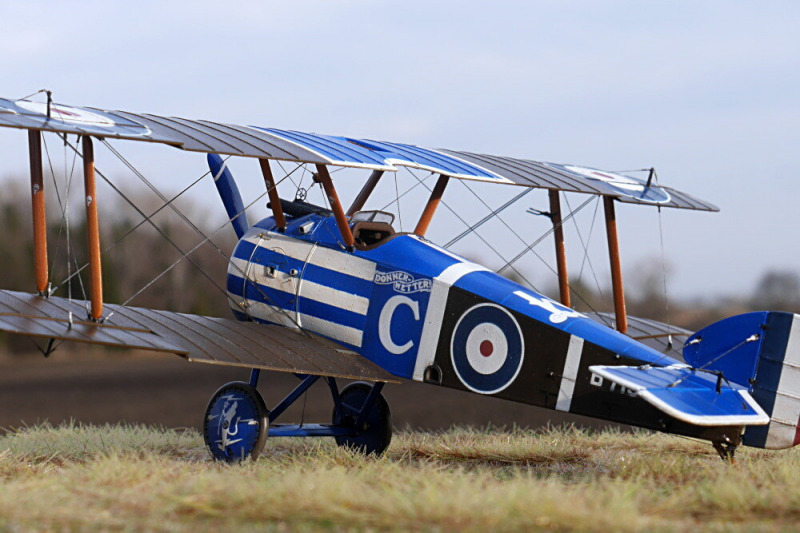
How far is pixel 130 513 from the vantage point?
5.23 metres

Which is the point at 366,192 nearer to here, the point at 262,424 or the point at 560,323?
the point at 262,424

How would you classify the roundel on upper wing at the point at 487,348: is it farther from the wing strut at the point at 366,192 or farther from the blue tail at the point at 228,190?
the blue tail at the point at 228,190

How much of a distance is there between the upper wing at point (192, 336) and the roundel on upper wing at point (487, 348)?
0.67 m

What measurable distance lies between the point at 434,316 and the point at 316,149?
169 centimetres

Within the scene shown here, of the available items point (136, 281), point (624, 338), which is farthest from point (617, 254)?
point (136, 281)

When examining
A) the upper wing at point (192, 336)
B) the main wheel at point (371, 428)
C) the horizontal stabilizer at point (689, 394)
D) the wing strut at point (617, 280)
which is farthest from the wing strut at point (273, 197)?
the wing strut at point (617, 280)

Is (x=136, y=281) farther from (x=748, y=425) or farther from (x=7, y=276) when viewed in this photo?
(x=748, y=425)

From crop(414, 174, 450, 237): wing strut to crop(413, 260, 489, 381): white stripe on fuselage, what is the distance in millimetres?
991

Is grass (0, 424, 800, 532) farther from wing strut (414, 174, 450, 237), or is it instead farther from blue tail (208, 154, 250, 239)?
blue tail (208, 154, 250, 239)

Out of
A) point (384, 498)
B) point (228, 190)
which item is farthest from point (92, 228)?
point (384, 498)

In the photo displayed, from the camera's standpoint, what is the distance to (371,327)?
7664 mm

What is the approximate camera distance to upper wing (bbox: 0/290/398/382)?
267 inches

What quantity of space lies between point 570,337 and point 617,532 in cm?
236

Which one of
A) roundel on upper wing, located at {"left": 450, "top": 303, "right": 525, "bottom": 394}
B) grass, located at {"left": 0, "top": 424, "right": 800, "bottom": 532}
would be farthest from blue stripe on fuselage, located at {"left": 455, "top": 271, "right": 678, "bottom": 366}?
grass, located at {"left": 0, "top": 424, "right": 800, "bottom": 532}
